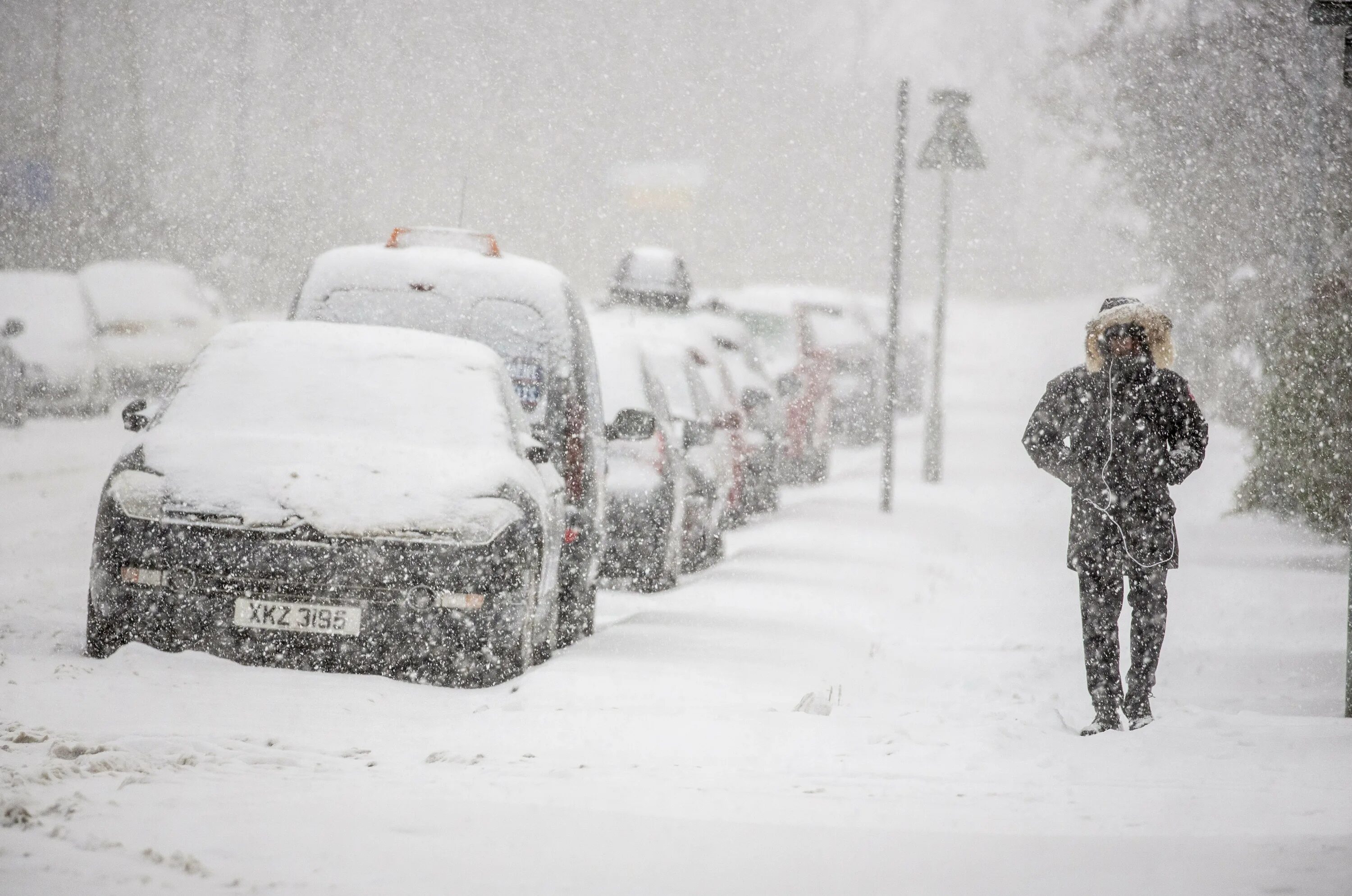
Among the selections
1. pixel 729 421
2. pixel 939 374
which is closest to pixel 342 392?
pixel 729 421

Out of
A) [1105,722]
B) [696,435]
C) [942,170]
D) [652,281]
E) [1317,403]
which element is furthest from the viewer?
[652,281]

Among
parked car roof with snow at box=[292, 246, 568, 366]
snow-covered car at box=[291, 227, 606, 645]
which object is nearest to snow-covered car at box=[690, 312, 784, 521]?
snow-covered car at box=[291, 227, 606, 645]

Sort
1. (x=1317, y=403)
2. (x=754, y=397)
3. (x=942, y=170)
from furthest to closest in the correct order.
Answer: (x=942, y=170)
(x=754, y=397)
(x=1317, y=403)

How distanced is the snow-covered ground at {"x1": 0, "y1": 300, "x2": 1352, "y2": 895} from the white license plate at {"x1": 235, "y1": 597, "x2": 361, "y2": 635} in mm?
174

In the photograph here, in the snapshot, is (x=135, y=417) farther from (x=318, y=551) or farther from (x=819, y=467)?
(x=819, y=467)

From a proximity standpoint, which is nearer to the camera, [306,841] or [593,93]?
[306,841]

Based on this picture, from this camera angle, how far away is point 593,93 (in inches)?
1774

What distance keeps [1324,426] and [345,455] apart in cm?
826

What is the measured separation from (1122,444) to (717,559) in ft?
21.8

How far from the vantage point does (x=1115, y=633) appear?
7.02m

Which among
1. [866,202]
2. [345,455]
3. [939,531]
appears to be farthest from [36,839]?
[866,202]

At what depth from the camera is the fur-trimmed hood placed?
682 centimetres

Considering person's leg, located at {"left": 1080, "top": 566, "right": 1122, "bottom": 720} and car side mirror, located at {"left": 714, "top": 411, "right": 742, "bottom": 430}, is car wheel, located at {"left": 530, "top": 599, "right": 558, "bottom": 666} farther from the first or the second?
car side mirror, located at {"left": 714, "top": 411, "right": 742, "bottom": 430}

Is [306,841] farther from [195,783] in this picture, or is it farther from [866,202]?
[866,202]
